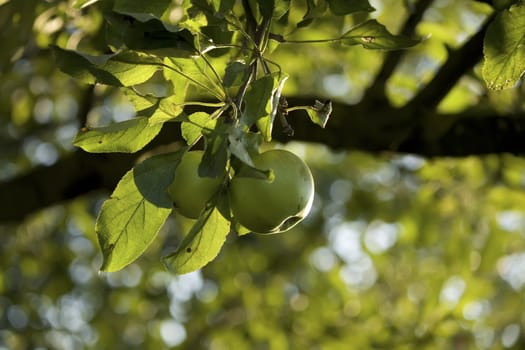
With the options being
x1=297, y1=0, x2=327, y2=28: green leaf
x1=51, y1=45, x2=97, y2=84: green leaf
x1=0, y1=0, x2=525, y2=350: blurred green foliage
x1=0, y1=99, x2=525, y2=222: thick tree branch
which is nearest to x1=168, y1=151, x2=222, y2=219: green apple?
x1=51, y1=45, x2=97, y2=84: green leaf

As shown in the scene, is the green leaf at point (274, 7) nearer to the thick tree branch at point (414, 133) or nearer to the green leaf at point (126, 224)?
the green leaf at point (126, 224)

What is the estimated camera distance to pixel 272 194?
77 centimetres

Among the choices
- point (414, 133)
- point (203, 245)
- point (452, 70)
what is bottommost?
point (414, 133)

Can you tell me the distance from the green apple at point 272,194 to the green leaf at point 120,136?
103 millimetres

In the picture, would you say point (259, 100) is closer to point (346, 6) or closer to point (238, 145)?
point (238, 145)

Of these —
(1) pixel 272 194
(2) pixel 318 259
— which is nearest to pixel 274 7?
(1) pixel 272 194

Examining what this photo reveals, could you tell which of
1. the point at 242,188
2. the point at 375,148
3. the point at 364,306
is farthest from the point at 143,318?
the point at 242,188

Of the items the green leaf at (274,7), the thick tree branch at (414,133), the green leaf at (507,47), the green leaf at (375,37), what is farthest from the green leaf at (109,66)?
the thick tree branch at (414,133)

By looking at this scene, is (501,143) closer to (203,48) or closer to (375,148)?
(375,148)

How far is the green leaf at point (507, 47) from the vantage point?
0.84 m

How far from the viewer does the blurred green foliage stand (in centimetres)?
209

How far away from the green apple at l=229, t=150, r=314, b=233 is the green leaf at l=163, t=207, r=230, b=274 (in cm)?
3

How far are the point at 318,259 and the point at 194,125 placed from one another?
240 cm

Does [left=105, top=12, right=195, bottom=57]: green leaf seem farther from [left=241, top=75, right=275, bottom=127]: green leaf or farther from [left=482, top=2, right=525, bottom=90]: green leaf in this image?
[left=482, top=2, right=525, bottom=90]: green leaf
